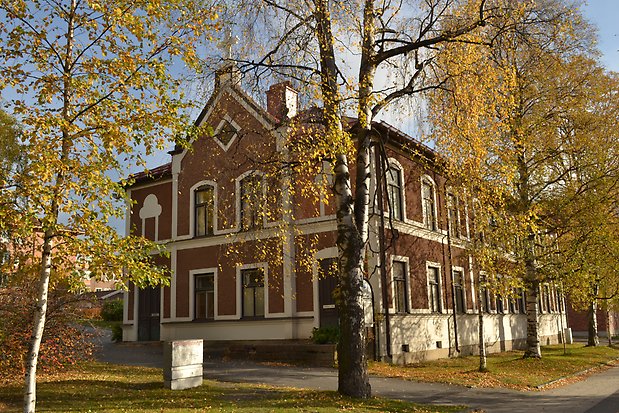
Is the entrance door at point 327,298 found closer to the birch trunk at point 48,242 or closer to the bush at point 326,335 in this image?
the bush at point 326,335

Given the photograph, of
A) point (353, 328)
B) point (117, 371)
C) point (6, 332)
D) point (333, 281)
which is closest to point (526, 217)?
point (333, 281)

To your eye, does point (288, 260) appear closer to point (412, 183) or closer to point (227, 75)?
point (412, 183)

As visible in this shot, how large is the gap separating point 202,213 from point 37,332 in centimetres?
1746

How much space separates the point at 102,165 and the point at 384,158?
20.9 ft

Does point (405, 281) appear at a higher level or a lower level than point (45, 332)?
higher

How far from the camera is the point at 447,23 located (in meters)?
13.9

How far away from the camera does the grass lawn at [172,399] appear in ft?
34.7

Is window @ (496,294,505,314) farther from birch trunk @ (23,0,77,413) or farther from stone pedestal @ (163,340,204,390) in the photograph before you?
birch trunk @ (23,0,77,413)

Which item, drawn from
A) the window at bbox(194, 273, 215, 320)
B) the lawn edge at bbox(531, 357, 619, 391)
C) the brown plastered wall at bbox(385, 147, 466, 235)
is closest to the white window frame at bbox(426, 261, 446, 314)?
the brown plastered wall at bbox(385, 147, 466, 235)

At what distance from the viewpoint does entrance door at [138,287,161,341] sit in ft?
85.8

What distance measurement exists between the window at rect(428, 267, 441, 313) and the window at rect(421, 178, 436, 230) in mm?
1943

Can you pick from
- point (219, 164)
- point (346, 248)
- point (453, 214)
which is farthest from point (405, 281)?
point (346, 248)

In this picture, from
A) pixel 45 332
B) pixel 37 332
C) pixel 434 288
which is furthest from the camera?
pixel 434 288

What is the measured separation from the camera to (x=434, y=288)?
24.6 metres
